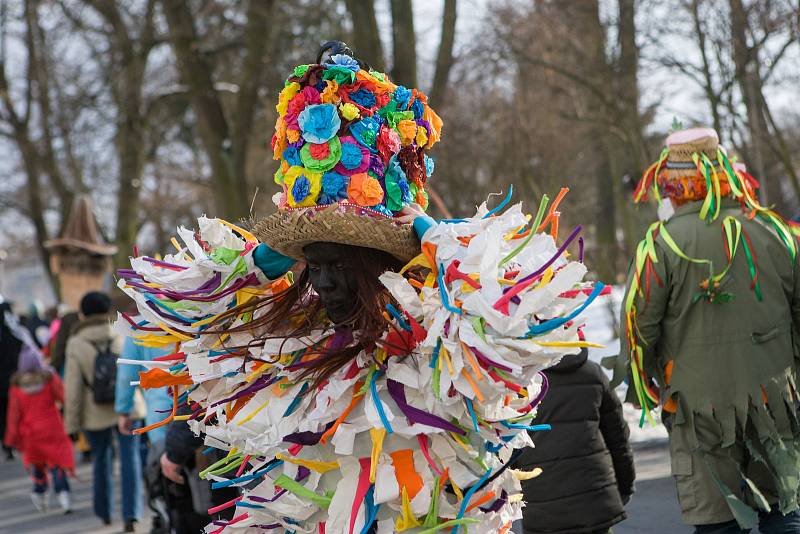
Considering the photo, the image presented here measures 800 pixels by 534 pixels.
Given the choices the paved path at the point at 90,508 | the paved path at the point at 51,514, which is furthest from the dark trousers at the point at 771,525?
the paved path at the point at 51,514

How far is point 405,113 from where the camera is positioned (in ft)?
9.68

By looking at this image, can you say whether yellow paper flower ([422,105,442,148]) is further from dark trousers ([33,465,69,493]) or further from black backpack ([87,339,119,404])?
dark trousers ([33,465,69,493])

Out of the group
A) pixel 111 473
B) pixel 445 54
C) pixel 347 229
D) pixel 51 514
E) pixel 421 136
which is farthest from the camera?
pixel 445 54

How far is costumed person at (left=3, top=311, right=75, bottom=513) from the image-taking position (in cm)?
945

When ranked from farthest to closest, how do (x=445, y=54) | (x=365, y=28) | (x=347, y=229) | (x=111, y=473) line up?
(x=445, y=54) < (x=365, y=28) < (x=111, y=473) < (x=347, y=229)

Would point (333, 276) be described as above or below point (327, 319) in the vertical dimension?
above

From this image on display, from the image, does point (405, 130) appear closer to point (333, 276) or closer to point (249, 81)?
→ point (333, 276)

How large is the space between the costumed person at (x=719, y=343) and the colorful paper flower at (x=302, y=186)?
2064mm

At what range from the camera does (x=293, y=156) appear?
115 inches

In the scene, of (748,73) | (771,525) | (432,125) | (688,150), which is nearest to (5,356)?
(748,73)

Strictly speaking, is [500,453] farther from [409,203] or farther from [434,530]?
[409,203]

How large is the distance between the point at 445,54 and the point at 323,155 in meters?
8.12

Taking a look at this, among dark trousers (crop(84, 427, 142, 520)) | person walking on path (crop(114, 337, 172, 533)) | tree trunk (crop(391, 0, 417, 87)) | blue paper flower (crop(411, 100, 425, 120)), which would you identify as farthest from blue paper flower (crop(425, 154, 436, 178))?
tree trunk (crop(391, 0, 417, 87))

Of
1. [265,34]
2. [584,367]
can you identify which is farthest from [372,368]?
[265,34]
